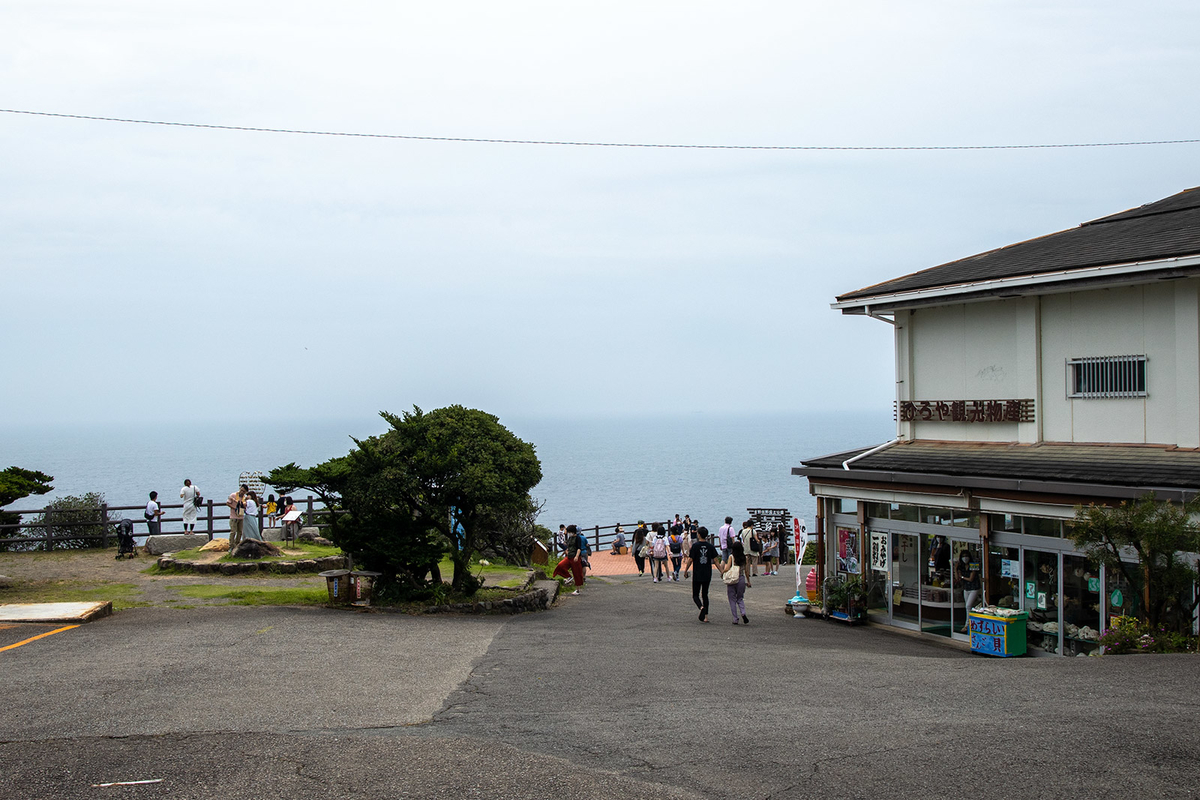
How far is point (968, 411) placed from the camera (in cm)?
1752

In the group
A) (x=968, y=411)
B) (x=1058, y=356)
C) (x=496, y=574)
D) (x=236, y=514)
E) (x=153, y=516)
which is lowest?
(x=496, y=574)

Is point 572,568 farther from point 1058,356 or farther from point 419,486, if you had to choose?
point 1058,356

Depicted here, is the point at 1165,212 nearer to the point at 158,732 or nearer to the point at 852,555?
the point at 852,555

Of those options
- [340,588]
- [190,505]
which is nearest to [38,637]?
[340,588]

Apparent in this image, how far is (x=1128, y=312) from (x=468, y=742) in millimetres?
13231

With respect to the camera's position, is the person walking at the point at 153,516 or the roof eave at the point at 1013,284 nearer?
the roof eave at the point at 1013,284

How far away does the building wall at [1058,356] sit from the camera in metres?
14.4

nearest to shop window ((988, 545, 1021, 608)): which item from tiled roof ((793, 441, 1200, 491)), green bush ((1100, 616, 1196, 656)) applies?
tiled roof ((793, 441, 1200, 491))

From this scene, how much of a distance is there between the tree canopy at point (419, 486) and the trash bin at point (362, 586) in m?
0.18

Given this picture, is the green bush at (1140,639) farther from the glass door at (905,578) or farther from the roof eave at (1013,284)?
the roof eave at (1013,284)

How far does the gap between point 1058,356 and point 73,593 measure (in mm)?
18215

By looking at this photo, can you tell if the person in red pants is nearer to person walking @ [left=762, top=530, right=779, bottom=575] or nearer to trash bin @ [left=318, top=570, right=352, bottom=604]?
trash bin @ [left=318, top=570, right=352, bottom=604]

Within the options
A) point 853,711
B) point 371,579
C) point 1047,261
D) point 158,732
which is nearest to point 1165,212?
point 1047,261

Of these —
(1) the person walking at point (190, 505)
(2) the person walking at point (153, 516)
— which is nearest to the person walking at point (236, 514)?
(1) the person walking at point (190, 505)
